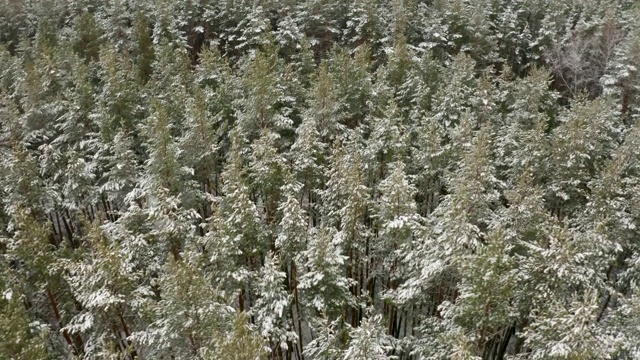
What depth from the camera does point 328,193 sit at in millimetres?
21516

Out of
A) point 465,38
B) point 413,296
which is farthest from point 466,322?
point 465,38

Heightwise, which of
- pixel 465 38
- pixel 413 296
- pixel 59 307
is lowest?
pixel 59 307

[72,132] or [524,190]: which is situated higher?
[524,190]

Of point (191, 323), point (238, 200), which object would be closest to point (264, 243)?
point (238, 200)

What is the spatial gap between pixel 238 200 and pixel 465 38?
91.2ft

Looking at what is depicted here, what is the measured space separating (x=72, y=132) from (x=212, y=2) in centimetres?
2039

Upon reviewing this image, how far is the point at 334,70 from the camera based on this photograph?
3186cm

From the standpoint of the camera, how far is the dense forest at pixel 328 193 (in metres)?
15.8

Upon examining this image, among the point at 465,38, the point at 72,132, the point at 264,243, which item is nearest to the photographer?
the point at 264,243

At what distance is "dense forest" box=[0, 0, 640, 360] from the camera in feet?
51.8

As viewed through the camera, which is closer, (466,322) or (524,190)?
(466,322)

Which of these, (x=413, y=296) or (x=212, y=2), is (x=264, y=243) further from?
(x=212, y=2)

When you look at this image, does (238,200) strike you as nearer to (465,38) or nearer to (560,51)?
(465,38)

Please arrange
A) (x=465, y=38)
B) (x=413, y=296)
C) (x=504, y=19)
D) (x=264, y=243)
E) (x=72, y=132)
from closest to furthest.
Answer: (x=413, y=296) → (x=264, y=243) → (x=72, y=132) → (x=465, y=38) → (x=504, y=19)
